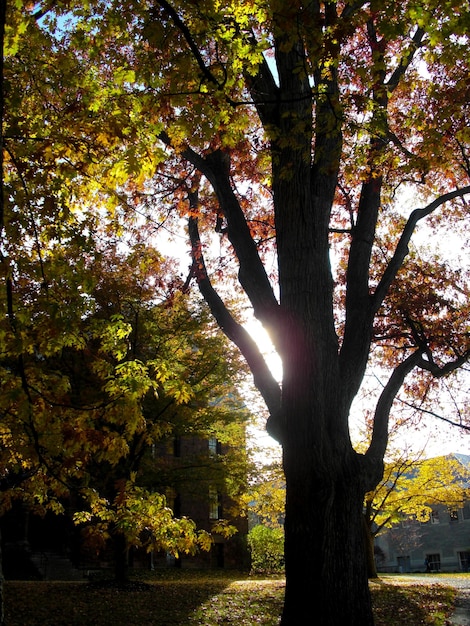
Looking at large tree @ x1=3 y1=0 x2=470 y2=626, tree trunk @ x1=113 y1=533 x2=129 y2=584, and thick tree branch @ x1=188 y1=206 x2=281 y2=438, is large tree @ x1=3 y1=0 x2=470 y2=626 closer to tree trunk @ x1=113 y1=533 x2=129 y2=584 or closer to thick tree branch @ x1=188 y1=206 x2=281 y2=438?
thick tree branch @ x1=188 y1=206 x2=281 y2=438

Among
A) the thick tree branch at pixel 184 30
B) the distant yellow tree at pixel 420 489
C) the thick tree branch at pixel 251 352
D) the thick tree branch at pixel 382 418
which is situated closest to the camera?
the thick tree branch at pixel 184 30

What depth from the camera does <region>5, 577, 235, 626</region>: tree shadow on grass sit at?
860 cm

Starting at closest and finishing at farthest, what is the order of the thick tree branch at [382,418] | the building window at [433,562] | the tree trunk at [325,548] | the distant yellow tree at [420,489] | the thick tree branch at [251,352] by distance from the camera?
A: the tree trunk at [325,548], the thick tree branch at [382,418], the thick tree branch at [251,352], the distant yellow tree at [420,489], the building window at [433,562]

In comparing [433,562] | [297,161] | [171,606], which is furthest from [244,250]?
[433,562]

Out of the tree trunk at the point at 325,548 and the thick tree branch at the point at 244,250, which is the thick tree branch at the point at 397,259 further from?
the tree trunk at the point at 325,548

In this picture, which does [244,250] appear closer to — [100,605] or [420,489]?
[100,605]

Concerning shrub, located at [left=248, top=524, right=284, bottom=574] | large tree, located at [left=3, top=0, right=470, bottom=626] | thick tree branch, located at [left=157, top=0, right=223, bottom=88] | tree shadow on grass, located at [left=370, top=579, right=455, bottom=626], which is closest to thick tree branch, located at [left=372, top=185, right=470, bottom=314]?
large tree, located at [left=3, top=0, right=470, bottom=626]

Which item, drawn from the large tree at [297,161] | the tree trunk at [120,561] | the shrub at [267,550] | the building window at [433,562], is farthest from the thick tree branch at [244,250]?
the building window at [433,562]

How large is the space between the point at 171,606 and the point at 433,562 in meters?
35.5

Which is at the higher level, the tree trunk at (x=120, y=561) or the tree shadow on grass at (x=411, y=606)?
the tree trunk at (x=120, y=561)

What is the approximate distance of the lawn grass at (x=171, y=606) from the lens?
8.65 meters

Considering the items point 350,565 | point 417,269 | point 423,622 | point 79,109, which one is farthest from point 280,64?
point 423,622

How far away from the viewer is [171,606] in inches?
410

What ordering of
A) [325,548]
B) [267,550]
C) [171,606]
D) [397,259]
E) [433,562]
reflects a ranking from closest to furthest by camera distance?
1. [325,548]
2. [397,259]
3. [171,606]
4. [267,550]
5. [433,562]
